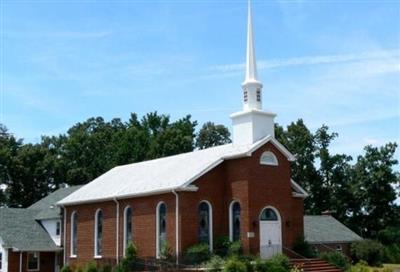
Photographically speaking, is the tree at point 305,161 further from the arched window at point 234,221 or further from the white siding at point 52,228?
the arched window at point 234,221

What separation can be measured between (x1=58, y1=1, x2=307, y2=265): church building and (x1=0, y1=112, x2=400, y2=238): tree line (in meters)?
29.6

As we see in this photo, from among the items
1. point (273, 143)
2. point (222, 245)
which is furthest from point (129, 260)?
point (273, 143)

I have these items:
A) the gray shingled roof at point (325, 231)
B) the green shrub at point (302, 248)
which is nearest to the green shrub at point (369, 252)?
the gray shingled roof at point (325, 231)

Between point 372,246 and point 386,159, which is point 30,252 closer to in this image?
point 372,246

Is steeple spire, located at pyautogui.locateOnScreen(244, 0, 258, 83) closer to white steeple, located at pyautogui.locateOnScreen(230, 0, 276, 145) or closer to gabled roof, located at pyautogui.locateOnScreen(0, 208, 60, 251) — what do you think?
white steeple, located at pyautogui.locateOnScreen(230, 0, 276, 145)

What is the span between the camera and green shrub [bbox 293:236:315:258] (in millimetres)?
41812

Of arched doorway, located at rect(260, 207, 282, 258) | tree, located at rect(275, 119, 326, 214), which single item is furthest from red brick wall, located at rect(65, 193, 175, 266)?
→ tree, located at rect(275, 119, 326, 214)

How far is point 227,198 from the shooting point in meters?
41.5

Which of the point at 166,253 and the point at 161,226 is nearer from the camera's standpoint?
the point at 166,253

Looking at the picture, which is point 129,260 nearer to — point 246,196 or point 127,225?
point 127,225

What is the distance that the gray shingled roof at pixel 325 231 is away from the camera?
5672 centimetres

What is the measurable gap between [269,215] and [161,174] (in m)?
7.85

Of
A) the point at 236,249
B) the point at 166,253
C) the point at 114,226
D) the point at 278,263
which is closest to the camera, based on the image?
the point at 278,263

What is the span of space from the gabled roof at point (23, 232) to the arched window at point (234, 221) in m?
16.4
